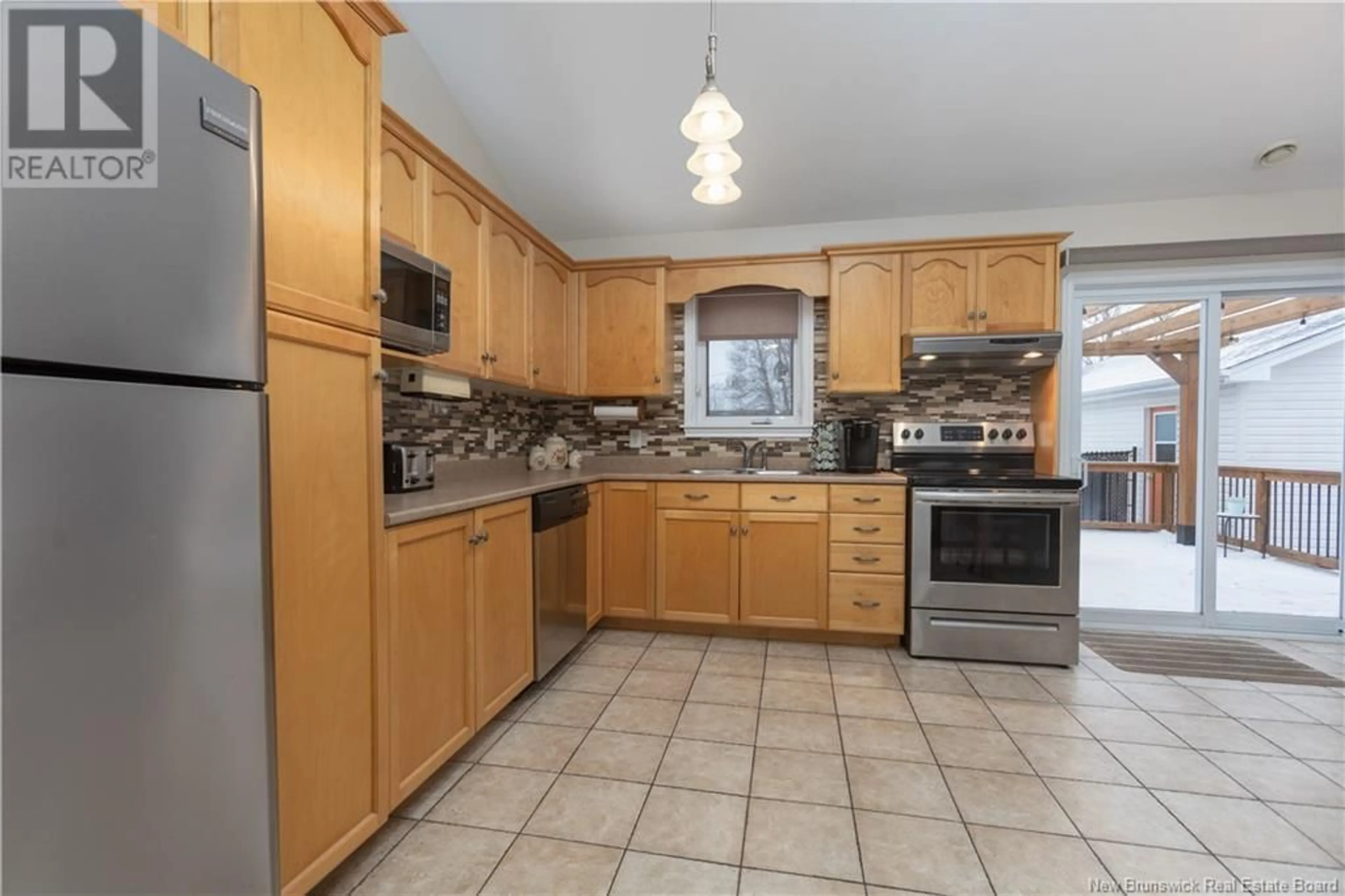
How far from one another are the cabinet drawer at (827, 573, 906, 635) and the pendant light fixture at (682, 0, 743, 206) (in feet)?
6.59

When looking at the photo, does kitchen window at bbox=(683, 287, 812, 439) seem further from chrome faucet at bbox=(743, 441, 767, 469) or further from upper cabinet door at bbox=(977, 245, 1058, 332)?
upper cabinet door at bbox=(977, 245, 1058, 332)

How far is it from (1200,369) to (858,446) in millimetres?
2114

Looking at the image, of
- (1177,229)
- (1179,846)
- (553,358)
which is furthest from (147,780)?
(1177,229)

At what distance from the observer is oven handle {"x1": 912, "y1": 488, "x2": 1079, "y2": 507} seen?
2.71 metres

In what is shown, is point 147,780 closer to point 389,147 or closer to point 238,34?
point 238,34

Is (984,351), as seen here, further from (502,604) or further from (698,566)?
(502,604)

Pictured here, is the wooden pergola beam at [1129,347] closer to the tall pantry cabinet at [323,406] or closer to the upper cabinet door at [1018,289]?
the upper cabinet door at [1018,289]

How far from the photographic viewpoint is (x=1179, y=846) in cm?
149

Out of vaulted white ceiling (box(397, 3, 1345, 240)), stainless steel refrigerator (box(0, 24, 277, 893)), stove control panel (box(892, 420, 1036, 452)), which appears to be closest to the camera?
stainless steel refrigerator (box(0, 24, 277, 893))

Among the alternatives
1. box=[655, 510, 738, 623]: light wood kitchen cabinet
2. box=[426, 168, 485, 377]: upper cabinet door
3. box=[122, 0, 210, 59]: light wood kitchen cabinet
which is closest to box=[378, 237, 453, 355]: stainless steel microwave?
box=[426, 168, 485, 377]: upper cabinet door

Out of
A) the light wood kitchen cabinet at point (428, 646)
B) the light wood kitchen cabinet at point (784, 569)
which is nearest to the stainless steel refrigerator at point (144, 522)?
the light wood kitchen cabinet at point (428, 646)

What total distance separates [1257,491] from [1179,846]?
288 centimetres

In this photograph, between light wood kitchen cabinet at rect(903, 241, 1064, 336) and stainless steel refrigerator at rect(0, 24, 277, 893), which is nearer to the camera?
stainless steel refrigerator at rect(0, 24, 277, 893)

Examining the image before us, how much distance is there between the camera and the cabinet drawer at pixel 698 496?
3.03 m
